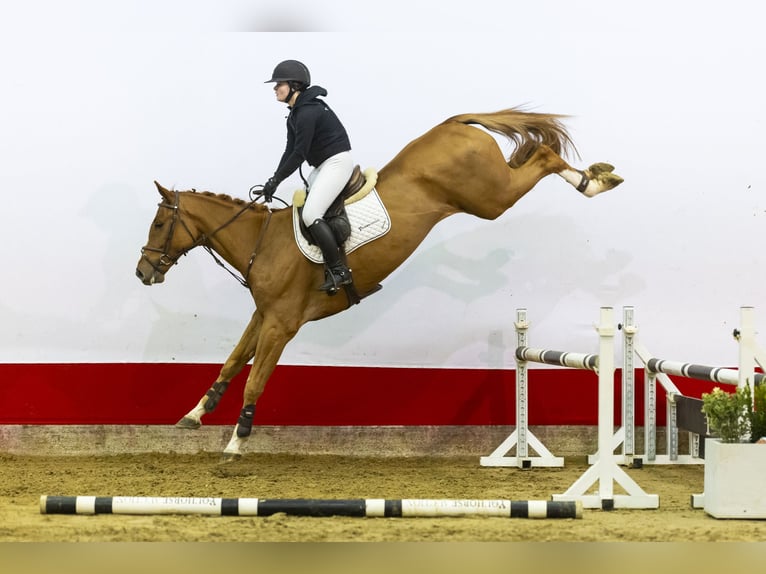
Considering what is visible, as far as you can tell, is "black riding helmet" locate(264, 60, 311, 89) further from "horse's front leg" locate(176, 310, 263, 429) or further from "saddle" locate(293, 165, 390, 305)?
"horse's front leg" locate(176, 310, 263, 429)

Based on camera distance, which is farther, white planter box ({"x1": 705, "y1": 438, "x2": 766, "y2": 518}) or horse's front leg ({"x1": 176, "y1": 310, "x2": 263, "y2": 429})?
horse's front leg ({"x1": 176, "y1": 310, "x2": 263, "y2": 429})

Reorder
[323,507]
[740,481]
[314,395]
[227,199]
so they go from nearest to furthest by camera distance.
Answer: [323,507] → [740,481] → [227,199] → [314,395]

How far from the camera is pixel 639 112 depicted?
6527 mm

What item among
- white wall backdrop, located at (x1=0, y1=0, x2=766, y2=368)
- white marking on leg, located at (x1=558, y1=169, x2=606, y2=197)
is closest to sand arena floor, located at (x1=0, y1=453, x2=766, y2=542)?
white wall backdrop, located at (x1=0, y1=0, x2=766, y2=368)

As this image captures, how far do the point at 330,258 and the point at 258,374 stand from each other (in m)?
0.80

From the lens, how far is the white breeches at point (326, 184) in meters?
5.54

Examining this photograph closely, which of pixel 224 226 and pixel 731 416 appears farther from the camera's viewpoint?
pixel 224 226

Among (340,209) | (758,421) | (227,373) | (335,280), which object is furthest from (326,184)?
(758,421)

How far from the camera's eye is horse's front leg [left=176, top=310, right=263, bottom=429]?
564 centimetres

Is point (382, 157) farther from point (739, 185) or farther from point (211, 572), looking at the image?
point (211, 572)

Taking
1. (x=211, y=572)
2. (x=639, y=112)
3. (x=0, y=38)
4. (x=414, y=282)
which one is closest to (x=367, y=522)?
(x=211, y=572)

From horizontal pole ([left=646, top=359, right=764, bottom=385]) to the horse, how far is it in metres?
1.14

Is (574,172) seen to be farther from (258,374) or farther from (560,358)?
(258,374)

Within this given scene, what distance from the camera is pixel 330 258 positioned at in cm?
555
